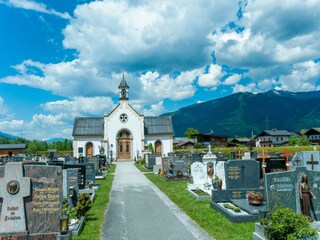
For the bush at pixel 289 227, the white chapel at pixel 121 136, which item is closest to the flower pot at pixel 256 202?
the bush at pixel 289 227

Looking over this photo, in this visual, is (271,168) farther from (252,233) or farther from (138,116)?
(138,116)

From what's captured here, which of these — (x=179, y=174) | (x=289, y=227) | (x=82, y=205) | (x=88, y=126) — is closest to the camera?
(x=289, y=227)

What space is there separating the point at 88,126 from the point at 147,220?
47.7 meters

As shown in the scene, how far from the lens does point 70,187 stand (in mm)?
11820

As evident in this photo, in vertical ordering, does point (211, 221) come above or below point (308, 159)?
below

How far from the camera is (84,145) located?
56.2 metres

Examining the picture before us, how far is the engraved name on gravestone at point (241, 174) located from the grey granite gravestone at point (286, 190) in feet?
13.7

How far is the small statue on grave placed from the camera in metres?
9.70

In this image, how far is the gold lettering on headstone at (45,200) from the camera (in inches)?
347

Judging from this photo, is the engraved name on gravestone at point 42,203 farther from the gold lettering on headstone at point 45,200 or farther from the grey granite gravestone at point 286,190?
the grey granite gravestone at point 286,190

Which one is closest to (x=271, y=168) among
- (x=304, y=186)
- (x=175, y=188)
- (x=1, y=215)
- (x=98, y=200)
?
(x=175, y=188)

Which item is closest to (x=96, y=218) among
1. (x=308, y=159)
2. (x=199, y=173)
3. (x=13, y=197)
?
(x=13, y=197)

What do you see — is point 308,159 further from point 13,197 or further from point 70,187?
point 13,197

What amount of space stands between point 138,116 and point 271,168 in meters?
41.1
